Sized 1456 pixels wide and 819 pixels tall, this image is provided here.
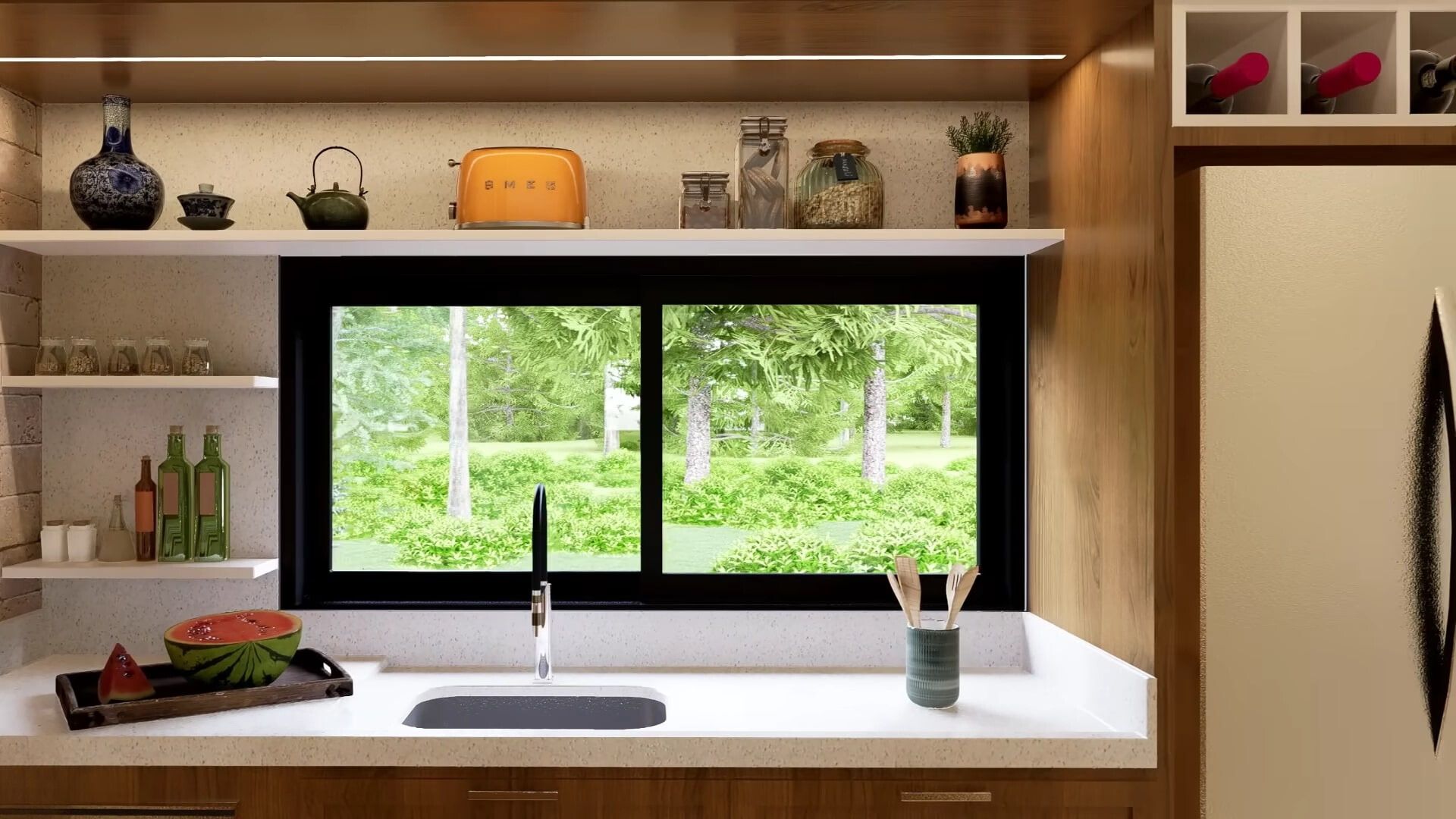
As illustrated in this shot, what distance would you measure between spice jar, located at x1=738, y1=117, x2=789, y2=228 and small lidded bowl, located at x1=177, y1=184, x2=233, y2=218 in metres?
1.10

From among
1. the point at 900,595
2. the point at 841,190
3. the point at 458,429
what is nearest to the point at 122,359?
the point at 458,429

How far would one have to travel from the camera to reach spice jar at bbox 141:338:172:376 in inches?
85.0

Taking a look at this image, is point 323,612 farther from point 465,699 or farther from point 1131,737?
point 1131,737

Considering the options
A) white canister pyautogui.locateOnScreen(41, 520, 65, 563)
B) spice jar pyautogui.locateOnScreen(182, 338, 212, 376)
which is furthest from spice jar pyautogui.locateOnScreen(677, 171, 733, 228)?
white canister pyautogui.locateOnScreen(41, 520, 65, 563)

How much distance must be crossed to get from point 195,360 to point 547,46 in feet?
3.45

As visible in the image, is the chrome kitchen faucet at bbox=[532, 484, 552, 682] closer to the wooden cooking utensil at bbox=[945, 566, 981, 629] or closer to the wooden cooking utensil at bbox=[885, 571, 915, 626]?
the wooden cooking utensil at bbox=[885, 571, 915, 626]

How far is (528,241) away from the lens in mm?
2020

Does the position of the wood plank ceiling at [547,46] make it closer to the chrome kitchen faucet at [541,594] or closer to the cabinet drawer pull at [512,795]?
the chrome kitchen faucet at [541,594]

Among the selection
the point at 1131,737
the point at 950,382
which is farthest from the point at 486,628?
the point at 950,382

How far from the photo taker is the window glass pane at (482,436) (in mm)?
2551

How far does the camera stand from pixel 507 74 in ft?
6.83

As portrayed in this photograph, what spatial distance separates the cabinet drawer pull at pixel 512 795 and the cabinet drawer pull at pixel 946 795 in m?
0.63

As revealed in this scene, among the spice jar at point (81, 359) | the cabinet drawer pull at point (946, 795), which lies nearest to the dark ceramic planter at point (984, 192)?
the cabinet drawer pull at point (946, 795)

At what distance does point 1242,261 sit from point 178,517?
7.31 ft
